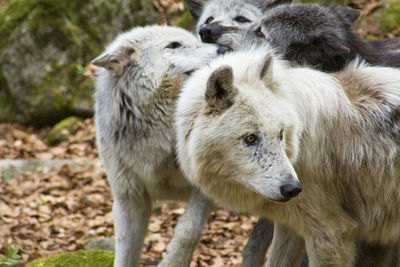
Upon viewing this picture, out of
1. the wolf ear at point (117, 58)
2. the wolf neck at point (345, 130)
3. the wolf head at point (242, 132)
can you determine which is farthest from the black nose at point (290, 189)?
the wolf ear at point (117, 58)

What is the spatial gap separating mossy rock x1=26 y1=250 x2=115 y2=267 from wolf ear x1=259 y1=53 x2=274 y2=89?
2797mm

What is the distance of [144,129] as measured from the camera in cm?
446

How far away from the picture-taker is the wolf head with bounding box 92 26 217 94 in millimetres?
4500

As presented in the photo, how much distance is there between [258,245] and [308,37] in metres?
2.02

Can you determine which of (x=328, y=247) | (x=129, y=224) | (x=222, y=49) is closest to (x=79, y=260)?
(x=129, y=224)

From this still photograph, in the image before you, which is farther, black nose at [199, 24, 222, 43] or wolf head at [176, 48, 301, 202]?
black nose at [199, 24, 222, 43]

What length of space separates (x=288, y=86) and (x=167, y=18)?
7417 mm

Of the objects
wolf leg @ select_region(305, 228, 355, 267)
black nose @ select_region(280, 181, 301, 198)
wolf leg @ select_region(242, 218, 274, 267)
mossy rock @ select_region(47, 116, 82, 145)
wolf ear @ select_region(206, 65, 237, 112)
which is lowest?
mossy rock @ select_region(47, 116, 82, 145)

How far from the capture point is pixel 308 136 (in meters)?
3.76

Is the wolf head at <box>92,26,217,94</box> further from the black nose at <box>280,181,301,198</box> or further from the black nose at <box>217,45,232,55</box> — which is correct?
the black nose at <box>280,181,301,198</box>

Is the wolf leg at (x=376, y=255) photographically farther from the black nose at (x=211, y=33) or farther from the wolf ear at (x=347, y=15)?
the black nose at (x=211, y=33)

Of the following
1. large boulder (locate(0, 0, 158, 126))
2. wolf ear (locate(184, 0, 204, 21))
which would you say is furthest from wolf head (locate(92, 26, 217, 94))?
large boulder (locate(0, 0, 158, 126))

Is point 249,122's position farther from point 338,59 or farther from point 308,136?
point 338,59

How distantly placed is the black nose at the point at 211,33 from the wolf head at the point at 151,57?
0.67 feet
